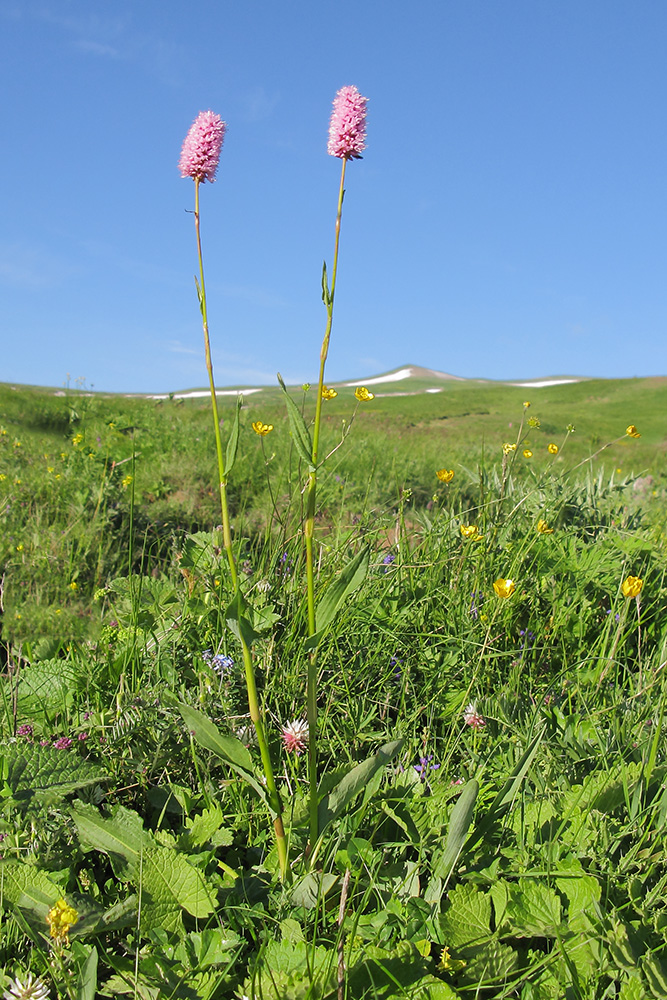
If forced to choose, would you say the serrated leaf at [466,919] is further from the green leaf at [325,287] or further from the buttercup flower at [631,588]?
the green leaf at [325,287]

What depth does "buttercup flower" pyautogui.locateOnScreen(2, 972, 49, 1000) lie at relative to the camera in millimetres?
1034

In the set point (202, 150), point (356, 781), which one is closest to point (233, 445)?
point (202, 150)

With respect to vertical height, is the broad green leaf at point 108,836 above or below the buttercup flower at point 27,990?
above

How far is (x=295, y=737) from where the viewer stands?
158cm

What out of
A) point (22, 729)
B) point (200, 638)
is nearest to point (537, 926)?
point (200, 638)

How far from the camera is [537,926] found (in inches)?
45.3

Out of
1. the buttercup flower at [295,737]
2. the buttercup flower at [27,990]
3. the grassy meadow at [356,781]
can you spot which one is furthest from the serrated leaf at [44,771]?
the buttercup flower at [295,737]

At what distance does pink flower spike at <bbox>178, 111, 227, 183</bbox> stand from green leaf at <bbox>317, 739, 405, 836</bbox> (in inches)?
41.5

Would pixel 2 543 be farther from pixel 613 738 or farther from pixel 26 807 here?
pixel 613 738

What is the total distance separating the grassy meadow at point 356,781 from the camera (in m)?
1.11

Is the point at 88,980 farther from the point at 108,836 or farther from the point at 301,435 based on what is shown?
the point at 301,435

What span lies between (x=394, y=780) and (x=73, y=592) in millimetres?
1778

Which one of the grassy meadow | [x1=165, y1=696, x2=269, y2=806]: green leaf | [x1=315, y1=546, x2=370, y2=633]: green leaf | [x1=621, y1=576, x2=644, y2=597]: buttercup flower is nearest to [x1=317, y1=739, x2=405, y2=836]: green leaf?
the grassy meadow

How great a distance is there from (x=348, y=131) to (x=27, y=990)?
60.3 inches
